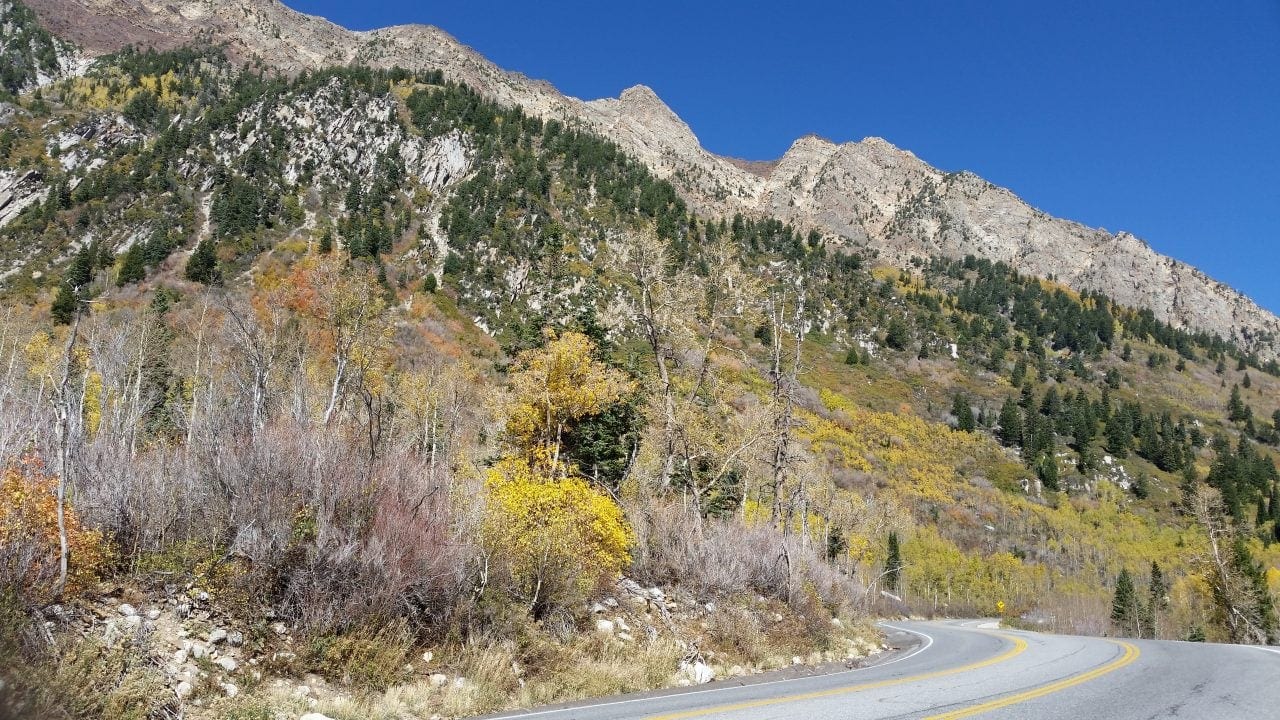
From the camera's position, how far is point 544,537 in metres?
10.7

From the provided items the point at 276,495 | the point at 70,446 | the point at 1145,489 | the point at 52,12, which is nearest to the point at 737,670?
the point at 276,495

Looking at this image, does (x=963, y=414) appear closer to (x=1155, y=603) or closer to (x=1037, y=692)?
(x=1155, y=603)

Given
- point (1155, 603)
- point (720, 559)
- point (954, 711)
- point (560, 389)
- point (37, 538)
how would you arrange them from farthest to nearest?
point (1155, 603) → point (560, 389) → point (720, 559) → point (954, 711) → point (37, 538)

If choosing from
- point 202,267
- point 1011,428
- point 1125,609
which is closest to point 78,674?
point 202,267

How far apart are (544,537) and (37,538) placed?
20.0ft

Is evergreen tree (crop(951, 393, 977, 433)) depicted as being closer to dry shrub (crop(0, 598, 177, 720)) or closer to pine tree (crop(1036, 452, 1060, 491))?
pine tree (crop(1036, 452, 1060, 491))

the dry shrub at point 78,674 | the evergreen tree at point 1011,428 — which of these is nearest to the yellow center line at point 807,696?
the dry shrub at point 78,674

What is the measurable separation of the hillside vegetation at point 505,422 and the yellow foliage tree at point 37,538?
4 centimetres

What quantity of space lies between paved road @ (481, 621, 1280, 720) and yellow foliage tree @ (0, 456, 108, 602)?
4757mm

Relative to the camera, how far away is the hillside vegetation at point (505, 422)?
822 cm

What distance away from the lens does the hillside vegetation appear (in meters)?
8.22

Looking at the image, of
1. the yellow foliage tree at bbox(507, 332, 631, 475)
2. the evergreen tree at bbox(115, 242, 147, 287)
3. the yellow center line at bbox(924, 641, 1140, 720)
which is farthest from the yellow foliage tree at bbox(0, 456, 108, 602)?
the evergreen tree at bbox(115, 242, 147, 287)

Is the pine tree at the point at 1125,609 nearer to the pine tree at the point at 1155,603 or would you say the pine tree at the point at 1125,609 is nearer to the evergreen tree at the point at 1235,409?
the pine tree at the point at 1155,603

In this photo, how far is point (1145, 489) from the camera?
9150cm
